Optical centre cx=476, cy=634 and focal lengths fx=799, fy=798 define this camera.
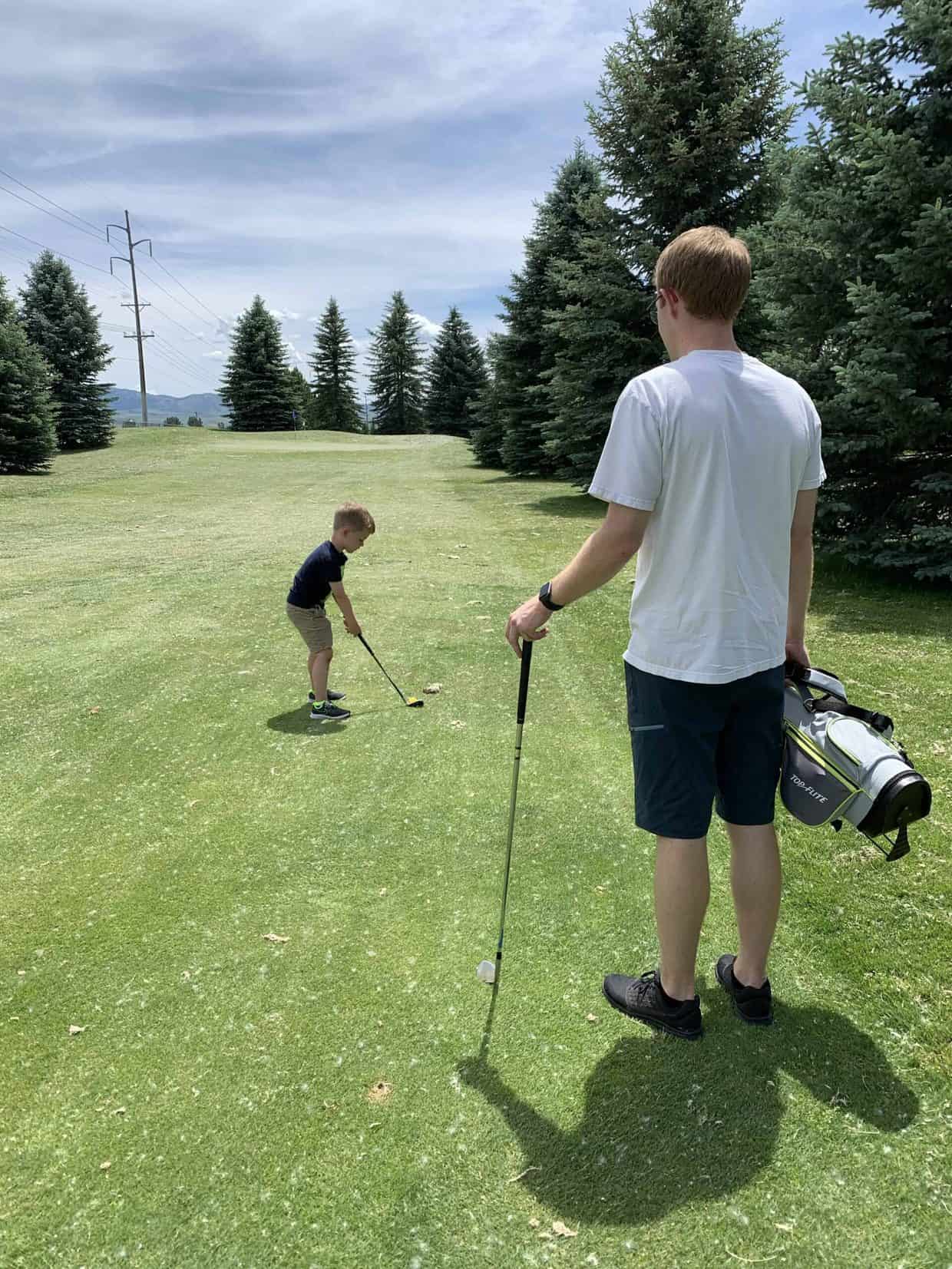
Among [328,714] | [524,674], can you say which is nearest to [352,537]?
[328,714]

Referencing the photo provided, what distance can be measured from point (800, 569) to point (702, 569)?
57 cm

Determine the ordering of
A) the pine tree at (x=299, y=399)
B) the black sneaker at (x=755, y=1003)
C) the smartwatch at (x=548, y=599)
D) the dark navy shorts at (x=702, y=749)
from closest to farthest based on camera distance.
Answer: the dark navy shorts at (x=702, y=749)
the smartwatch at (x=548, y=599)
the black sneaker at (x=755, y=1003)
the pine tree at (x=299, y=399)

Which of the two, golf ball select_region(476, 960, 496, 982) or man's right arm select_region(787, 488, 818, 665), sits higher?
man's right arm select_region(787, 488, 818, 665)

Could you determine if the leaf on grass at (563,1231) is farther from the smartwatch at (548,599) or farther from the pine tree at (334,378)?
the pine tree at (334,378)

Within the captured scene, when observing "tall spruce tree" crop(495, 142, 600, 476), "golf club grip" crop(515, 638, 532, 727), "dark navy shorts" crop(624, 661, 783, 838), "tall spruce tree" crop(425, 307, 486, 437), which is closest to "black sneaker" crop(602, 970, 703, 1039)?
"dark navy shorts" crop(624, 661, 783, 838)

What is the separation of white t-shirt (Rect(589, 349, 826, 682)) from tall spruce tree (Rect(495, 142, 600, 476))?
21409 mm

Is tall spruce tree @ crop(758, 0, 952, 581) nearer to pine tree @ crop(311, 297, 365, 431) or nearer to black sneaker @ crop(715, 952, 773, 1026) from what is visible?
black sneaker @ crop(715, 952, 773, 1026)

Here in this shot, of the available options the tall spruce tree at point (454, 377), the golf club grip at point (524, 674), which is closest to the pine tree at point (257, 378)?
the tall spruce tree at point (454, 377)

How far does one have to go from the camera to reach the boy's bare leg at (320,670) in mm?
5469

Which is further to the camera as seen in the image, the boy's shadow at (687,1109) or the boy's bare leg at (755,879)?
the boy's bare leg at (755,879)

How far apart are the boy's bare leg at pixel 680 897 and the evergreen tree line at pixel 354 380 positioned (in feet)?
161

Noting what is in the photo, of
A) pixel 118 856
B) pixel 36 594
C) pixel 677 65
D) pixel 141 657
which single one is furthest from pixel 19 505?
pixel 118 856

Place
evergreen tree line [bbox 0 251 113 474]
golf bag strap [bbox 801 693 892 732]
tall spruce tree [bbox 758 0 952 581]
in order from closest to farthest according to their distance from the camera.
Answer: golf bag strap [bbox 801 693 892 732], tall spruce tree [bbox 758 0 952 581], evergreen tree line [bbox 0 251 113 474]

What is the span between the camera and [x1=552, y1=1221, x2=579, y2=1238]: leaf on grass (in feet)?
6.45
